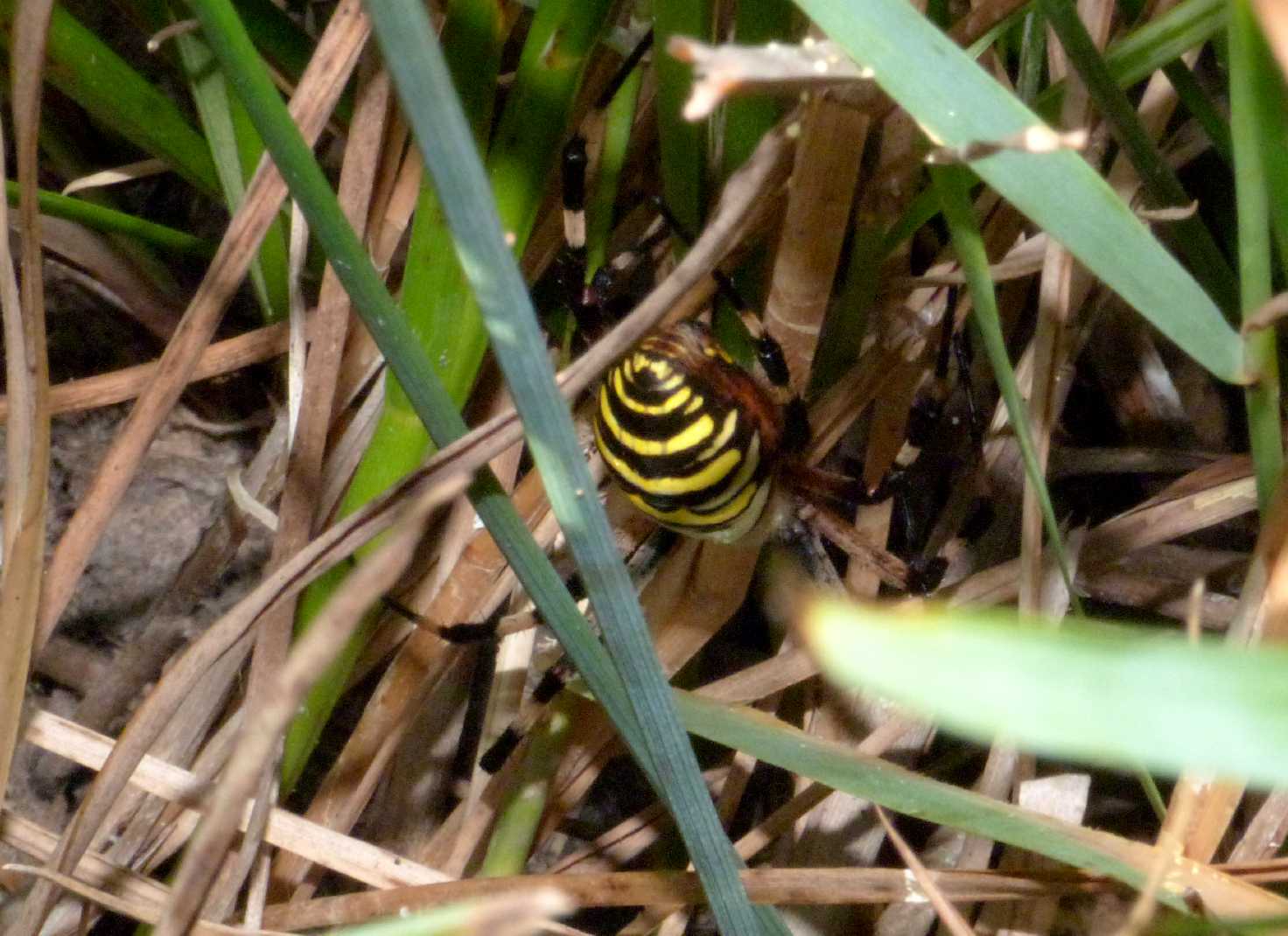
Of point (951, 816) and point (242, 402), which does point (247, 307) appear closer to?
point (242, 402)

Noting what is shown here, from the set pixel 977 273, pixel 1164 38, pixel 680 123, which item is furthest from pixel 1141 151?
pixel 680 123

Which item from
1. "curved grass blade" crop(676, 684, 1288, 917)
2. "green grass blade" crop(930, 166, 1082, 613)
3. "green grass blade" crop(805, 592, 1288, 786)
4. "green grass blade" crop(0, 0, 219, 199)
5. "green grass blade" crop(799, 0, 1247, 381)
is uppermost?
"green grass blade" crop(0, 0, 219, 199)

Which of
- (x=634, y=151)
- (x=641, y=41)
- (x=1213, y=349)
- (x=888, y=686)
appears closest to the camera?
(x=888, y=686)

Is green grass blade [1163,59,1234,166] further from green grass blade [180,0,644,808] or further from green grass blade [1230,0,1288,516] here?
green grass blade [180,0,644,808]

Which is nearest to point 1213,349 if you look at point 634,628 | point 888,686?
point 634,628

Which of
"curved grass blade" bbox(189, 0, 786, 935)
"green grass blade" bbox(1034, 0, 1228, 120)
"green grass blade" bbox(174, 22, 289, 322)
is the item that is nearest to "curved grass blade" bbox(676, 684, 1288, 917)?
"curved grass blade" bbox(189, 0, 786, 935)
